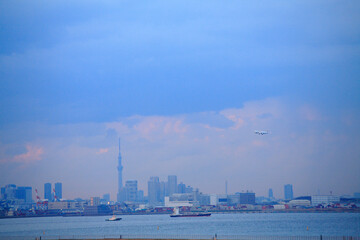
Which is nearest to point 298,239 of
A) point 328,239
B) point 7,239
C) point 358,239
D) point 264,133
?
point 328,239

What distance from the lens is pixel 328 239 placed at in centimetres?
8769

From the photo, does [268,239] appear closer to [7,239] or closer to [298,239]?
[298,239]

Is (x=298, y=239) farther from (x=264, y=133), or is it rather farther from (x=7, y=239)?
(x=264, y=133)

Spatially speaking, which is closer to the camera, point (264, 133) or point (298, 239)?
point (298, 239)

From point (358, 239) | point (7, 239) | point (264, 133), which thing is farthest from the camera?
point (264, 133)

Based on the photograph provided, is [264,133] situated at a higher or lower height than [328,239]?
higher

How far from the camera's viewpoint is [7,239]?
8750 cm

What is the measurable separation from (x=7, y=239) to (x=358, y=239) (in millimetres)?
59169

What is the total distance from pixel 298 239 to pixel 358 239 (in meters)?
13.3

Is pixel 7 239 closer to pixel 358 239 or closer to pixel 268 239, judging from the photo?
pixel 268 239

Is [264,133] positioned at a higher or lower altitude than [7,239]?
higher

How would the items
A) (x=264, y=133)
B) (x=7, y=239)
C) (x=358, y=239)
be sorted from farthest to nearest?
(x=264, y=133) < (x=7, y=239) < (x=358, y=239)

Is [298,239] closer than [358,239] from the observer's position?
No

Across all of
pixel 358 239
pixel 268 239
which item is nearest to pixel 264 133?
pixel 268 239
